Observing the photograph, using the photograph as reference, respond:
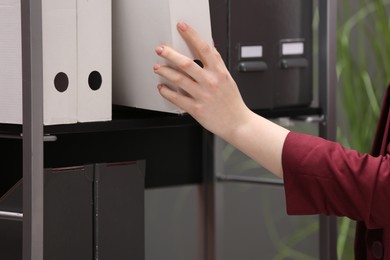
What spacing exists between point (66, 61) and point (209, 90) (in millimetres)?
318

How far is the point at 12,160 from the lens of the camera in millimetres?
1926

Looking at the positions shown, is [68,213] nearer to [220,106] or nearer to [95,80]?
[95,80]

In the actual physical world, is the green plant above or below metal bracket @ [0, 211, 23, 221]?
above

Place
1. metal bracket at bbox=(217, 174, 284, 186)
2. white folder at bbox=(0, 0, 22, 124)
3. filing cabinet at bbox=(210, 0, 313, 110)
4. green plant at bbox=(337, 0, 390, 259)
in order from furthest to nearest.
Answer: green plant at bbox=(337, 0, 390, 259), metal bracket at bbox=(217, 174, 284, 186), filing cabinet at bbox=(210, 0, 313, 110), white folder at bbox=(0, 0, 22, 124)

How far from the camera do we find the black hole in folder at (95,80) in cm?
165

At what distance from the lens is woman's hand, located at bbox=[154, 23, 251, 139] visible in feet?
4.61

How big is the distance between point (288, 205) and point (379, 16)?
63.6 inches

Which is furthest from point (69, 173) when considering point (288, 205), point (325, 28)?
point (325, 28)

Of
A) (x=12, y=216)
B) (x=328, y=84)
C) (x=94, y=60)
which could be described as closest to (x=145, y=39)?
(x=94, y=60)

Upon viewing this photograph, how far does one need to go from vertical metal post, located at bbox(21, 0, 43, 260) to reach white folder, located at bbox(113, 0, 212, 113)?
242mm

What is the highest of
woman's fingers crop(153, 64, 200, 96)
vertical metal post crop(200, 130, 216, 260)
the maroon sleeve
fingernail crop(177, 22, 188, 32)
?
fingernail crop(177, 22, 188, 32)

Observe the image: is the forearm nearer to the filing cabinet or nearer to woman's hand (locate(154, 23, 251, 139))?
woman's hand (locate(154, 23, 251, 139))

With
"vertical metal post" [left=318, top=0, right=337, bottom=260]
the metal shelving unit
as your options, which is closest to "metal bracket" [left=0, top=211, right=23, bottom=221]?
the metal shelving unit

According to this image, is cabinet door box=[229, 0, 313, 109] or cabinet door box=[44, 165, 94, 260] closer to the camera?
cabinet door box=[44, 165, 94, 260]
